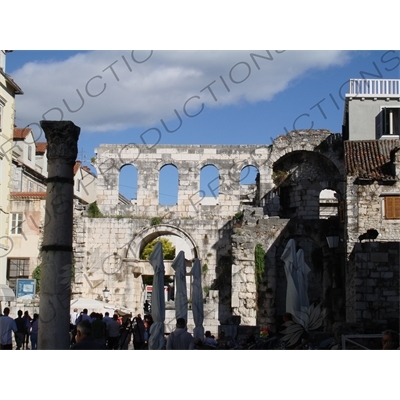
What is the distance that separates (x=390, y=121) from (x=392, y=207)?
6964mm

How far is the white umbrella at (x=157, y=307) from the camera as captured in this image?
16.1 metres

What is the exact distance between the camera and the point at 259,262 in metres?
30.4

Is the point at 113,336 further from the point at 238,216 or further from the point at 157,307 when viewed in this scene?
the point at 238,216

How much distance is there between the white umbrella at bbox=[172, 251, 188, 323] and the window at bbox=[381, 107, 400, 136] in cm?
1364

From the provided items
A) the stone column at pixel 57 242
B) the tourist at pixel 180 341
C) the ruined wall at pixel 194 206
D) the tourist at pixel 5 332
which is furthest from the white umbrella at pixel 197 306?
the ruined wall at pixel 194 206

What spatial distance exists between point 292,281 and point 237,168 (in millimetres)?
18422

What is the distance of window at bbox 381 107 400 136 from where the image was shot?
30.1m

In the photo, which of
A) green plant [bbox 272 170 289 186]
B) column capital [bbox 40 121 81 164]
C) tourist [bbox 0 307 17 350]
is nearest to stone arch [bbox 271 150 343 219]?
green plant [bbox 272 170 289 186]

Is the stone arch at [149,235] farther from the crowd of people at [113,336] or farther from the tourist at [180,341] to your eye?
the tourist at [180,341]

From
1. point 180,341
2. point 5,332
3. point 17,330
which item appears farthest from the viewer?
point 17,330

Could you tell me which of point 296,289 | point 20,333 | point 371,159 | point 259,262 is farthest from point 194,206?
point 296,289

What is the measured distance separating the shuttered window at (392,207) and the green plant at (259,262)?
716cm
